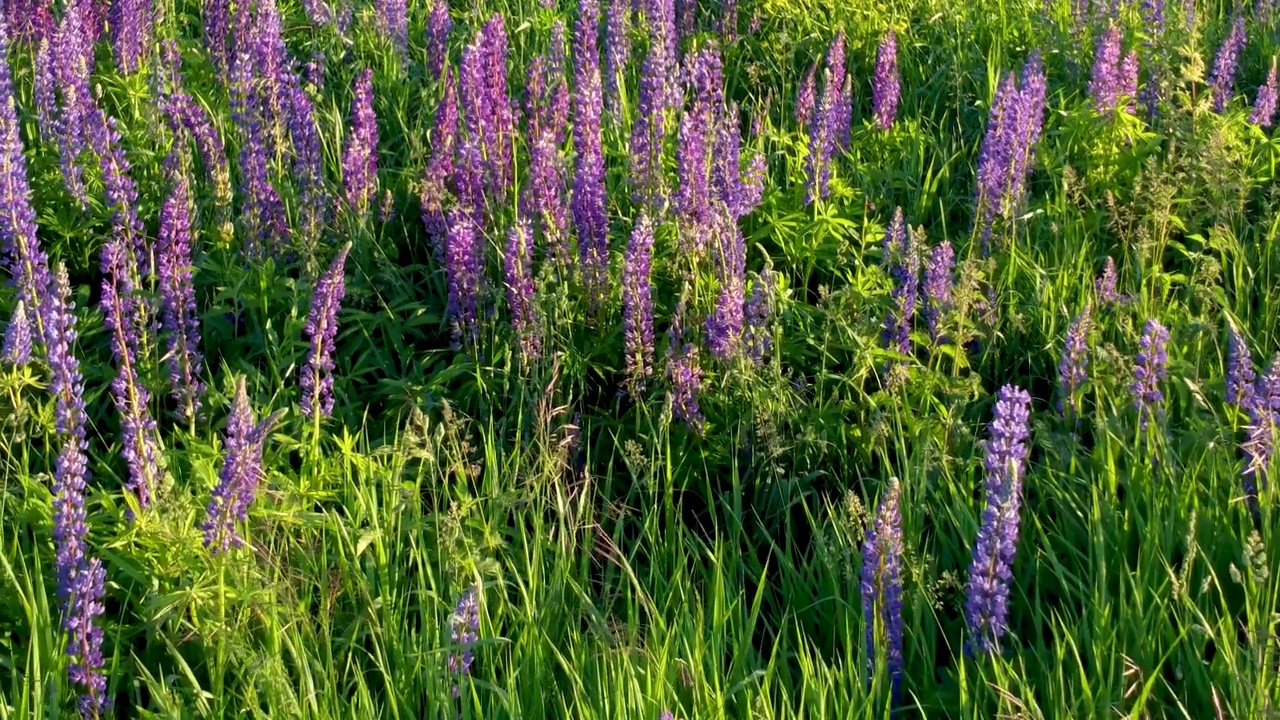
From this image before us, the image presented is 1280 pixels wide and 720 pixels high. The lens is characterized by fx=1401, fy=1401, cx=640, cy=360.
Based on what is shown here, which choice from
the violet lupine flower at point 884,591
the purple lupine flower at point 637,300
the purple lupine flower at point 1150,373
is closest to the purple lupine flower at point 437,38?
the purple lupine flower at point 637,300

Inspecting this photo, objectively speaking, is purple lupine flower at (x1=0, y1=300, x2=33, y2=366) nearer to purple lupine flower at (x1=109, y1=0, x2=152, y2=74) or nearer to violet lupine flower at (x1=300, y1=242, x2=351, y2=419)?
violet lupine flower at (x1=300, y1=242, x2=351, y2=419)

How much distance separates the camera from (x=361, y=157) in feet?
12.9

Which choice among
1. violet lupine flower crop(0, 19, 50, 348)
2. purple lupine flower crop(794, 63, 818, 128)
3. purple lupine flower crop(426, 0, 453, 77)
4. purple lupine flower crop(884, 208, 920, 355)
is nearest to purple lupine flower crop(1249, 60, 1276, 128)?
purple lupine flower crop(794, 63, 818, 128)

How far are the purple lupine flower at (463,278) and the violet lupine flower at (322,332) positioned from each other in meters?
0.44

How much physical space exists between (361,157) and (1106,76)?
225 centimetres

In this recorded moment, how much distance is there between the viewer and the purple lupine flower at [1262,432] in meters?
2.73

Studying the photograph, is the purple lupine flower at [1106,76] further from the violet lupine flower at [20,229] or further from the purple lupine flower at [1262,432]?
the violet lupine flower at [20,229]

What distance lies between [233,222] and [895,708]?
243cm

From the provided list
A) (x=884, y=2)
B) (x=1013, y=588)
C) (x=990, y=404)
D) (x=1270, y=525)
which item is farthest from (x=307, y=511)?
(x=884, y=2)

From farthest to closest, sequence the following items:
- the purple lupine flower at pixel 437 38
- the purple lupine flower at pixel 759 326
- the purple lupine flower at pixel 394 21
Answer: the purple lupine flower at pixel 394 21, the purple lupine flower at pixel 437 38, the purple lupine flower at pixel 759 326

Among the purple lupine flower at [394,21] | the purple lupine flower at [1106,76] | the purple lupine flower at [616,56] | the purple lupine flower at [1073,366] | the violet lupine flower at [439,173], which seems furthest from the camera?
the purple lupine flower at [394,21]

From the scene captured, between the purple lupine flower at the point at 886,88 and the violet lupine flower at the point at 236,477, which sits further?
the purple lupine flower at the point at 886,88

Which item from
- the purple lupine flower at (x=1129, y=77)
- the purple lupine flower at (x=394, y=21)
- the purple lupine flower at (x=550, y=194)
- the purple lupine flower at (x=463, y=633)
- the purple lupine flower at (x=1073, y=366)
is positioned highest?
the purple lupine flower at (x=394, y=21)

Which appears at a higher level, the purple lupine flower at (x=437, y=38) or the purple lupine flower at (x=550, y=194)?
the purple lupine flower at (x=437, y=38)
